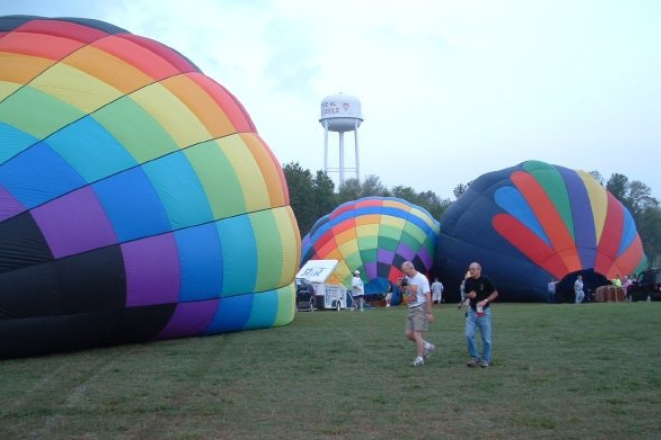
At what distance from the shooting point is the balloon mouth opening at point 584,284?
2011 cm

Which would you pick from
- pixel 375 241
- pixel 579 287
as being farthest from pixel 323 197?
pixel 579 287

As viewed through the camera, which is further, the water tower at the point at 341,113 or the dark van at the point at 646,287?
the water tower at the point at 341,113

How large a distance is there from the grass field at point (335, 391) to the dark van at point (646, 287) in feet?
42.4

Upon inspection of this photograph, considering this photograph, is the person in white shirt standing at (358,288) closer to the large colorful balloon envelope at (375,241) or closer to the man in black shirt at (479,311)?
the large colorful balloon envelope at (375,241)

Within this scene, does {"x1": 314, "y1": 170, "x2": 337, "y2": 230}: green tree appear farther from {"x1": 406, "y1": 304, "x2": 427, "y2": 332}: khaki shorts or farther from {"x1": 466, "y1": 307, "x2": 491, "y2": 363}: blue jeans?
{"x1": 466, "y1": 307, "x2": 491, "y2": 363}: blue jeans

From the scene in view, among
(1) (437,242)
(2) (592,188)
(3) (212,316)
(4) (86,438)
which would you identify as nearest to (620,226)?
(2) (592,188)

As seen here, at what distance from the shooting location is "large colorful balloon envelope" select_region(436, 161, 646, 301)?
19.9 m

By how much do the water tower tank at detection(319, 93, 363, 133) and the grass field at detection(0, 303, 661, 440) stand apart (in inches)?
2287

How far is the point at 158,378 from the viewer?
23.2ft

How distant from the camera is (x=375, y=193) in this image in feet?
243

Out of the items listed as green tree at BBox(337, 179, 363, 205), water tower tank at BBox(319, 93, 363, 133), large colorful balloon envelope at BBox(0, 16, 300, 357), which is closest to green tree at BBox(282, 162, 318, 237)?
green tree at BBox(337, 179, 363, 205)

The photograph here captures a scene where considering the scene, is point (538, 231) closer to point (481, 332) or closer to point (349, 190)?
point (481, 332)

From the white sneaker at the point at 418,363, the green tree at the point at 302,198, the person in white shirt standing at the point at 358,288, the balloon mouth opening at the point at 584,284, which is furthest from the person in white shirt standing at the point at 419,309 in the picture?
the green tree at the point at 302,198

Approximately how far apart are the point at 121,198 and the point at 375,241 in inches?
555
